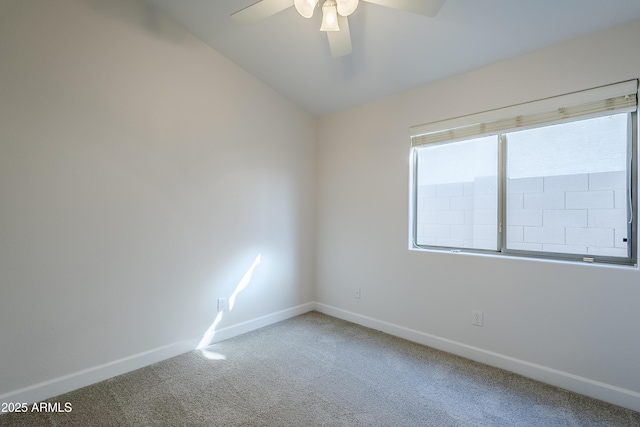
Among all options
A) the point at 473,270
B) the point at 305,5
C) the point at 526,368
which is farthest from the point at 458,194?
the point at 305,5

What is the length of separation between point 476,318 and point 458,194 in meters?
1.04

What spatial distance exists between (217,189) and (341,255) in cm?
153

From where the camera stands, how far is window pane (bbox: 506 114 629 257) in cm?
191

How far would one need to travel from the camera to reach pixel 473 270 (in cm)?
238

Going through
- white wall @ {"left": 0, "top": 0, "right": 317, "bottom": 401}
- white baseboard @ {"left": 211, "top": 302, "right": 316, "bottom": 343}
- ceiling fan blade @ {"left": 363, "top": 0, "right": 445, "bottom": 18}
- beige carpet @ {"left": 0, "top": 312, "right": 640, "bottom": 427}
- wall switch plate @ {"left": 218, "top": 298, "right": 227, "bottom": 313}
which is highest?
ceiling fan blade @ {"left": 363, "top": 0, "right": 445, "bottom": 18}

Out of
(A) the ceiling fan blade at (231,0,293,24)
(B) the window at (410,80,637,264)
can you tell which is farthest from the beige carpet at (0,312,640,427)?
(A) the ceiling fan blade at (231,0,293,24)

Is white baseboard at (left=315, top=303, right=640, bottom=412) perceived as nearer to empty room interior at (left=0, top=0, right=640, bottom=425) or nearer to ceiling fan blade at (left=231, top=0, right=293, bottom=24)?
empty room interior at (left=0, top=0, right=640, bottom=425)

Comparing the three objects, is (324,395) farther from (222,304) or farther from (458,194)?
(458,194)

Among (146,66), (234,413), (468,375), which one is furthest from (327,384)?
(146,66)

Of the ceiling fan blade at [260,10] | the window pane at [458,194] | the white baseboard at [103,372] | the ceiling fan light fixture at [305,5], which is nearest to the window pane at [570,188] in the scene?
the window pane at [458,194]

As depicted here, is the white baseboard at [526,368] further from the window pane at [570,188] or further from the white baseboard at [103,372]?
the white baseboard at [103,372]

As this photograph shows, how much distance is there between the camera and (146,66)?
7.36 ft

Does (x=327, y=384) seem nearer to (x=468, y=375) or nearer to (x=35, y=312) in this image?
(x=468, y=375)

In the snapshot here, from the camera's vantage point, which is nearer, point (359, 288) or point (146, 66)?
point (146, 66)
